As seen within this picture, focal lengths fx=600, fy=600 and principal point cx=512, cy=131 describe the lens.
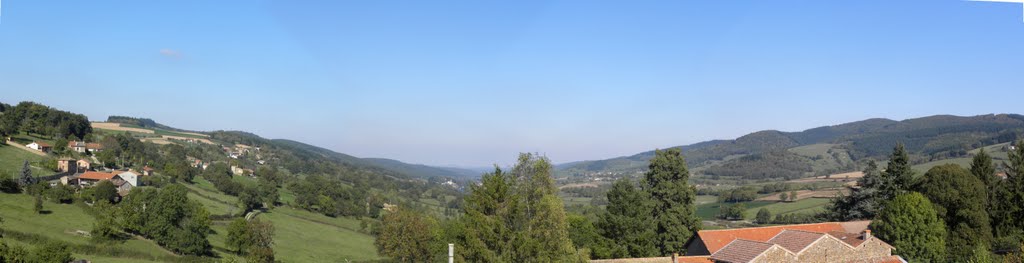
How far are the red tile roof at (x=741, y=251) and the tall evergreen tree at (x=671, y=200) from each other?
511 centimetres

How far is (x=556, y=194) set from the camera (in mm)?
20906

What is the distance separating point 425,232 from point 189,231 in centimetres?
1595

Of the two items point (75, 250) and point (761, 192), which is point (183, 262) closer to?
point (75, 250)

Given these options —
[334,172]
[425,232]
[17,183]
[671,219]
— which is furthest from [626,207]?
[334,172]

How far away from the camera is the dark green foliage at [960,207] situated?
2311 centimetres

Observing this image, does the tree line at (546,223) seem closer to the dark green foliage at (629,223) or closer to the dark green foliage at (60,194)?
the dark green foliage at (629,223)

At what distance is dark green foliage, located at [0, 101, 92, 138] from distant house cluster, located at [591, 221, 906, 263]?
2519 inches

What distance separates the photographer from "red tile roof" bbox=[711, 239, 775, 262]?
61.4ft

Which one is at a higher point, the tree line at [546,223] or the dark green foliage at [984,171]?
the dark green foliage at [984,171]

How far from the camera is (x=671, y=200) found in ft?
89.2

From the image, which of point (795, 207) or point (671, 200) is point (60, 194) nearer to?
point (671, 200)

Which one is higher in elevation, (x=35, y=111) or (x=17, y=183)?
(x=35, y=111)

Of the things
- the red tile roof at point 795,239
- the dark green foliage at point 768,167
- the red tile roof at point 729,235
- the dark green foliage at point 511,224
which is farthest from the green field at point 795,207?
the dark green foliage at point 768,167

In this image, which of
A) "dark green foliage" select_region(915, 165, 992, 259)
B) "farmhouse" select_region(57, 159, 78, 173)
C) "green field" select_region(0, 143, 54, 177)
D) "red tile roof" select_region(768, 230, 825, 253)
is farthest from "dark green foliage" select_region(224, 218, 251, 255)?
"dark green foliage" select_region(915, 165, 992, 259)
